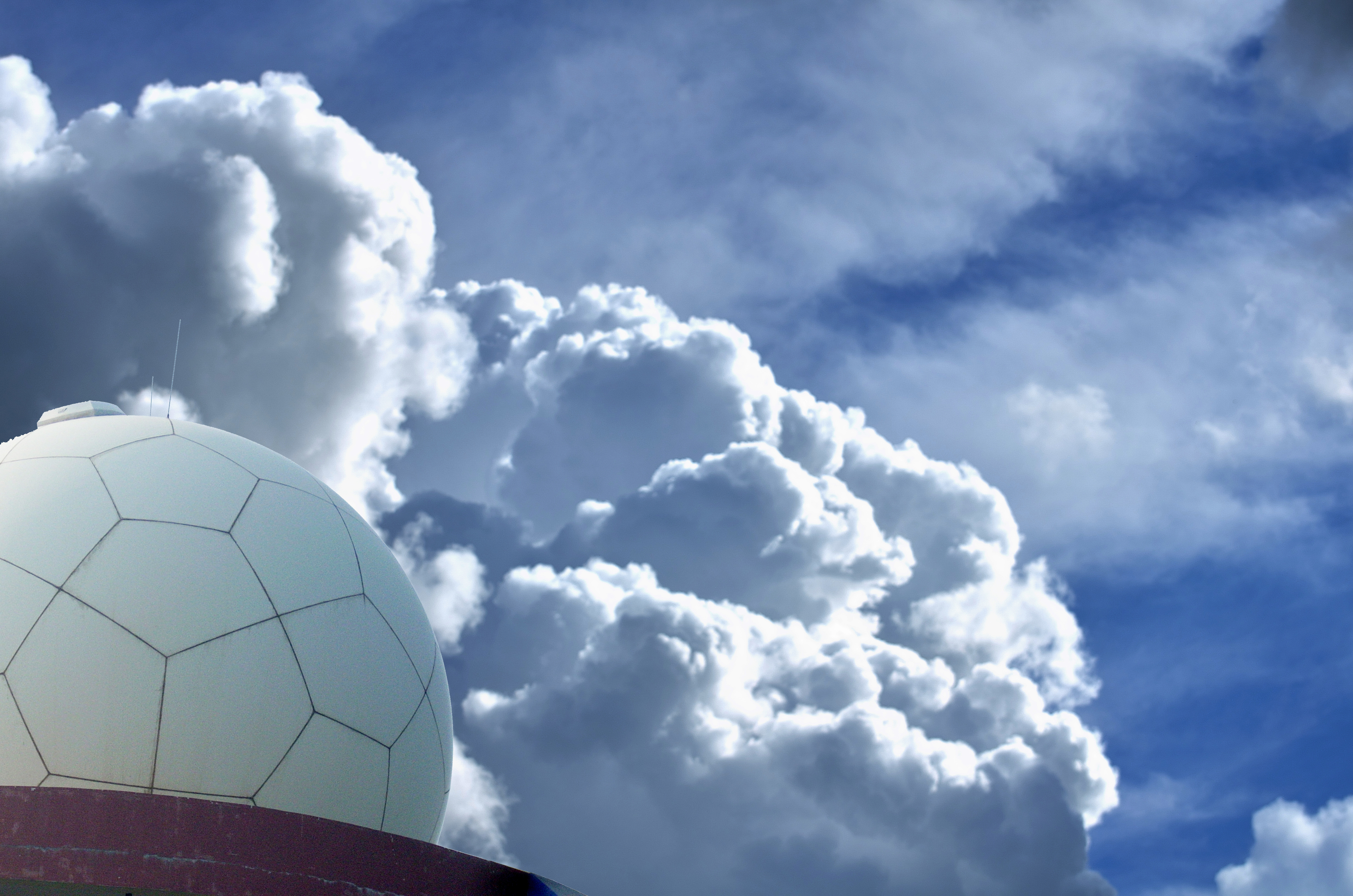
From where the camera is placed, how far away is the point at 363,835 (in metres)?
8.26

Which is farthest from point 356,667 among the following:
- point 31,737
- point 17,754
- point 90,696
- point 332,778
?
point 17,754

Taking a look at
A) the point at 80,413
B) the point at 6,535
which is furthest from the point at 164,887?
the point at 80,413

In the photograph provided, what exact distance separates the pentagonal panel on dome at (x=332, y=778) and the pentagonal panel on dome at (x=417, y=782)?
0.14 meters

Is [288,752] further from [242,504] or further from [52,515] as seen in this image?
[52,515]

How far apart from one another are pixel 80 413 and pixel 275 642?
4072 millimetres

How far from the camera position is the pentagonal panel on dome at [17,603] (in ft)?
28.8

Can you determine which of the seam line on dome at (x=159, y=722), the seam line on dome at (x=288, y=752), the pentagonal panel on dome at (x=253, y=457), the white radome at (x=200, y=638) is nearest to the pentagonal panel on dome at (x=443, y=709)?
the white radome at (x=200, y=638)

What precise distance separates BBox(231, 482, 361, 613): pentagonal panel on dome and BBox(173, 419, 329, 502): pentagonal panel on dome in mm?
189

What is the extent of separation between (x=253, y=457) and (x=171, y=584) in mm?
2129

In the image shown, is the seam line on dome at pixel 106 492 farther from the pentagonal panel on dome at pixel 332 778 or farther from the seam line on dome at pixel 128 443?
the pentagonal panel on dome at pixel 332 778

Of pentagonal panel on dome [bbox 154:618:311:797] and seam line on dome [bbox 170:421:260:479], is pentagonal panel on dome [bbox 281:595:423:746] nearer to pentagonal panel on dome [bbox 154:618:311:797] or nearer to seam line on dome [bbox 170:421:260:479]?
pentagonal panel on dome [bbox 154:618:311:797]

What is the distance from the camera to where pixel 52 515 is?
959 cm

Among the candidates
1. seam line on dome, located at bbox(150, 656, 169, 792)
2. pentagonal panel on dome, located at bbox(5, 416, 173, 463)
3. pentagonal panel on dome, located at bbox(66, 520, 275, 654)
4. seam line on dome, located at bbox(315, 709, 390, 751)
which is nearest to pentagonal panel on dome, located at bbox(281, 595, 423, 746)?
seam line on dome, located at bbox(315, 709, 390, 751)

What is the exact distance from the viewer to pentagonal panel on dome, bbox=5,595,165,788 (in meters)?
8.61
